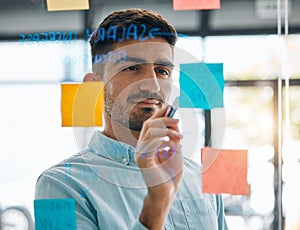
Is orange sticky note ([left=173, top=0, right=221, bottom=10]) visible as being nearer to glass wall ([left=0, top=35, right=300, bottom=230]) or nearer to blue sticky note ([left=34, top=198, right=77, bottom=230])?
glass wall ([left=0, top=35, right=300, bottom=230])

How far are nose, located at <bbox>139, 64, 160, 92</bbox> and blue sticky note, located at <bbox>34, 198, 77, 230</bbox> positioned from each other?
0.81 feet

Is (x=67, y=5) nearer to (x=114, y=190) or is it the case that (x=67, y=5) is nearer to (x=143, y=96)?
(x=143, y=96)

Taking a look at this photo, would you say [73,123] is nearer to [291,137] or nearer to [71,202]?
[71,202]

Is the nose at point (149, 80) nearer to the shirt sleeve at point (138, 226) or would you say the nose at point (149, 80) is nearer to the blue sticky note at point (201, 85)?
the blue sticky note at point (201, 85)

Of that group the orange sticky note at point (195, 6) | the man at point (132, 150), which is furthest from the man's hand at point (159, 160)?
the orange sticky note at point (195, 6)

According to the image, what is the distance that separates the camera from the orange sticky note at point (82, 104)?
0.81m

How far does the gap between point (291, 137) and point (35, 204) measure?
1.69 feet

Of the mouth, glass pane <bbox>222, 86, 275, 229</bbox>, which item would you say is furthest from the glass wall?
the mouth

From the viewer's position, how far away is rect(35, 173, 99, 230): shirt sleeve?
2.53 ft

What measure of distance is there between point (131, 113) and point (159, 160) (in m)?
0.10

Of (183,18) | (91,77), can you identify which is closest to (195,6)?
(183,18)

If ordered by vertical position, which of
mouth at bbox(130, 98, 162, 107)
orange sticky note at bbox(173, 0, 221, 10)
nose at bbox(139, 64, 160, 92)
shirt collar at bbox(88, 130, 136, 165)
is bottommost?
shirt collar at bbox(88, 130, 136, 165)

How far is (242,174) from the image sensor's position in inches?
32.6

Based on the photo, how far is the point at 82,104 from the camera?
0.82 meters
